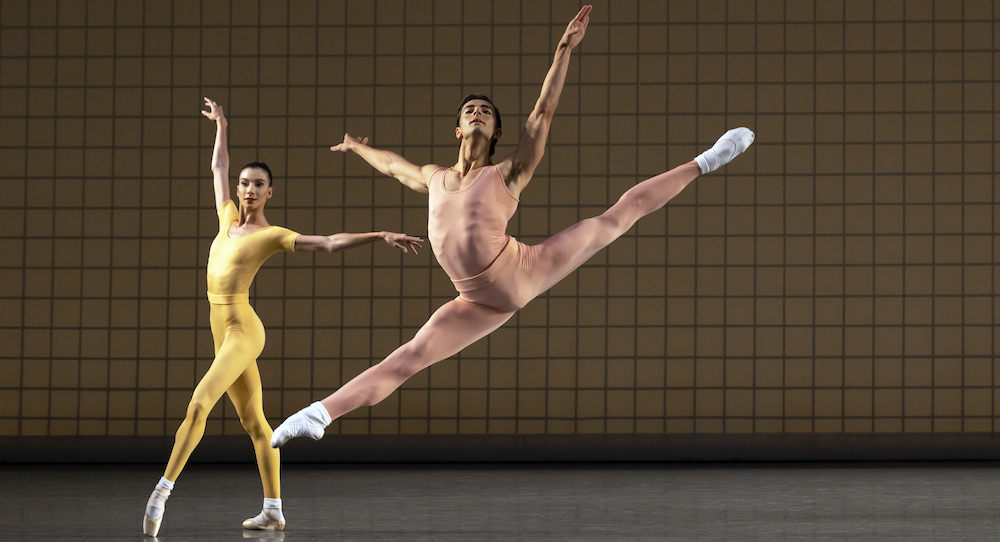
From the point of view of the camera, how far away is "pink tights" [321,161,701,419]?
3.66 metres

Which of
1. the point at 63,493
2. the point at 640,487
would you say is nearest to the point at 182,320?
the point at 63,493

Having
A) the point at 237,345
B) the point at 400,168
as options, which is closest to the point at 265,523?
the point at 237,345

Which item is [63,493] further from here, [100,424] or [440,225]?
[440,225]

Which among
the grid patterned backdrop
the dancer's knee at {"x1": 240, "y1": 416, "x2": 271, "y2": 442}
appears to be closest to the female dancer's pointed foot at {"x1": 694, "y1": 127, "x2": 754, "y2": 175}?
the dancer's knee at {"x1": 240, "y1": 416, "x2": 271, "y2": 442}

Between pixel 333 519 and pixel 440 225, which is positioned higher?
pixel 440 225

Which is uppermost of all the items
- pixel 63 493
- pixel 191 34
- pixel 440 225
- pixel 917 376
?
pixel 191 34

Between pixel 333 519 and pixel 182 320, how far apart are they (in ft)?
8.52

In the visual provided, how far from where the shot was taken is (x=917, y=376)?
6.74 meters

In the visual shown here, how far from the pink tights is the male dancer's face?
45 cm

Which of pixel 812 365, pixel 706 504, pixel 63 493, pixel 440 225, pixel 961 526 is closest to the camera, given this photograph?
pixel 440 225

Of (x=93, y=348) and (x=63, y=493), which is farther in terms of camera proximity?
(x=93, y=348)

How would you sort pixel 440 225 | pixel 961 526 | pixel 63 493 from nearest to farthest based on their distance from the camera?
pixel 440 225
pixel 961 526
pixel 63 493

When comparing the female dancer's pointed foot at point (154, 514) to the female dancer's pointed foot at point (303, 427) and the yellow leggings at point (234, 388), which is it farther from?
the female dancer's pointed foot at point (303, 427)

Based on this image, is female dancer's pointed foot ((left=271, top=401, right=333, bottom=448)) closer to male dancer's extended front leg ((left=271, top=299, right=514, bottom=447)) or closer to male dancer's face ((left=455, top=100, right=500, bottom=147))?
male dancer's extended front leg ((left=271, top=299, right=514, bottom=447))
